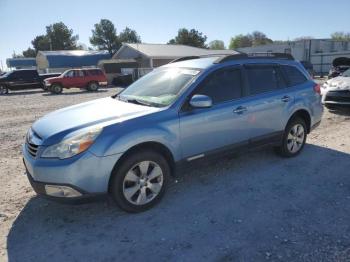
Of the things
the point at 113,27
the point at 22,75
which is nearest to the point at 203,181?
the point at 22,75

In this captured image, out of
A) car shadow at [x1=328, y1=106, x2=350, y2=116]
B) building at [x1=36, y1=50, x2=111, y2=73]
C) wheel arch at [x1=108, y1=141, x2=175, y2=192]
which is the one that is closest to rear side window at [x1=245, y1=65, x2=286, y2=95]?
wheel arch at [x1=108, y1=141, x2=175, y2=192]

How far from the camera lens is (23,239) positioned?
3.41 m

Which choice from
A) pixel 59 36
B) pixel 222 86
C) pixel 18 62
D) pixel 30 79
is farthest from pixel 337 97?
pixel 59 36

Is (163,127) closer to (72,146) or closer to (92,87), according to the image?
→ (72,146)

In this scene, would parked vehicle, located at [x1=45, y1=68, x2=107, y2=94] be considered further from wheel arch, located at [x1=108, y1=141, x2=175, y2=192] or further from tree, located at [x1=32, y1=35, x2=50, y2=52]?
tree, located at [x1=32, y1=35, x2=50, y2=52]

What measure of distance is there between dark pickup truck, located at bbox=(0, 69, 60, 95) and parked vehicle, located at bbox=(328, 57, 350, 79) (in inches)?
783

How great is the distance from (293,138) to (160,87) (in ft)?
8.55

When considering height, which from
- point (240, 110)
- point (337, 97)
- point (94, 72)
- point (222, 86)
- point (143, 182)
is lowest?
point (143, 182)

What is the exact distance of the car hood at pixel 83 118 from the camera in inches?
141

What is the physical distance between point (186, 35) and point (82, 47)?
1454 inches

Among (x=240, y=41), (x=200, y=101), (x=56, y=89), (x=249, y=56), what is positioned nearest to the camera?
(x=200, y=101)

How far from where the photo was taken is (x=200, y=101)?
4012 millimetres

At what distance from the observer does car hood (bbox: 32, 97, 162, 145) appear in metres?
3.59

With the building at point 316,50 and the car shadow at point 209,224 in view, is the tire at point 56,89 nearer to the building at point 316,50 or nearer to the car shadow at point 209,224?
the car shadow at point 209,224
